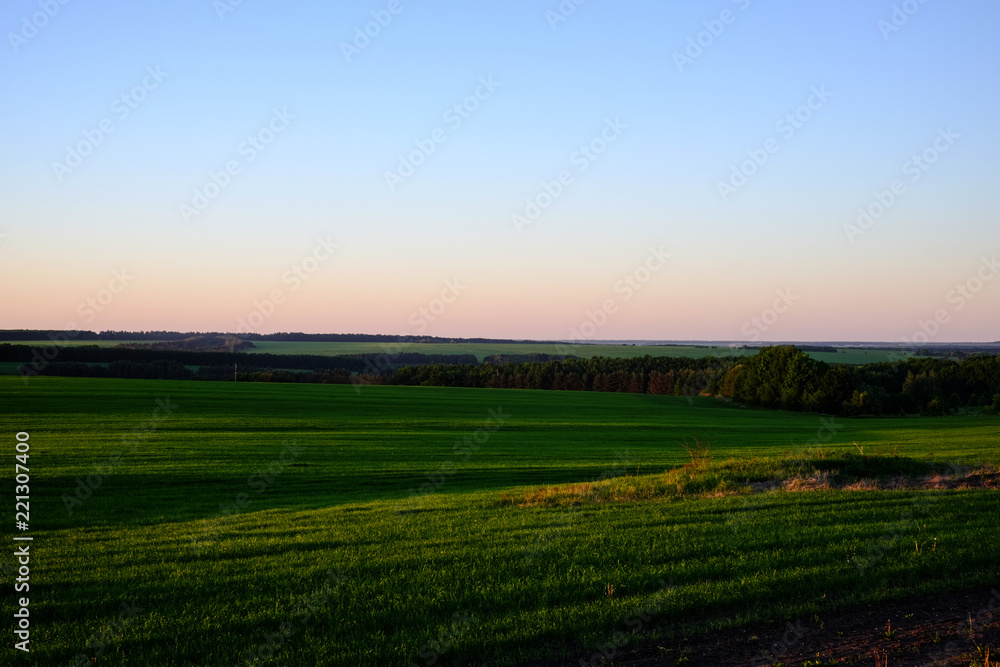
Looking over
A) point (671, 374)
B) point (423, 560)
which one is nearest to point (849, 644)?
point (423, 560)

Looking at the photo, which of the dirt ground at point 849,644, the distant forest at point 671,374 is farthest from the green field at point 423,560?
the distant forest at point 671,374

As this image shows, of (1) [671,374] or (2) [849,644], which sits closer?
(2) [849,644]

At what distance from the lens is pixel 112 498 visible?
17.6 meters

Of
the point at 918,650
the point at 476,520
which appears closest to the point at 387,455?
the point at 476,520

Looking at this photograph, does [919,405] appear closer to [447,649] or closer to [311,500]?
[311,500]

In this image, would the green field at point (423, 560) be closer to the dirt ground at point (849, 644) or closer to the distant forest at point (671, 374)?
the dirt ground at point (849, 644)

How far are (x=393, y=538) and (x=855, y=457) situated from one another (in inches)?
507

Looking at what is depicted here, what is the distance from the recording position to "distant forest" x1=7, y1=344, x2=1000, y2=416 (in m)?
71.6

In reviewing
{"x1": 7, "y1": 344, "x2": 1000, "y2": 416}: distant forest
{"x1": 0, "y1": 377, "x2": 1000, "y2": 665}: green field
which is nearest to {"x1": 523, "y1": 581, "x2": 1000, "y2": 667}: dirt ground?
{"x1": 0, "y1": 377, "x2": 1000, "y2": 665}: green field

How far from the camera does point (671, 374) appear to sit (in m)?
98.3

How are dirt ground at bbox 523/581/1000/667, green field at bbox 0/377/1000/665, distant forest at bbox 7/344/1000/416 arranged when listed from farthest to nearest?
distant forest at bbox 7/344/1000/416, green field at bbox 0/377/1000/665, dirt ground at bbox 523/581/1000/667

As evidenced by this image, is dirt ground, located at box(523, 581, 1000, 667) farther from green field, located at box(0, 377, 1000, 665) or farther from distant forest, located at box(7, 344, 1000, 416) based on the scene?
distant forest, located at box(7, 344, 1000, 416)

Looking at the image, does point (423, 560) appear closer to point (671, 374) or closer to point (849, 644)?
point (849, 644)

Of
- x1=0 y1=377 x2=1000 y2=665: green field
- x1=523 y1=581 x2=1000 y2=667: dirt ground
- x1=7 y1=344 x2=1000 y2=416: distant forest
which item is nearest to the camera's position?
x1=523 y1=581 x2=1000 y2=667: dirt ground
